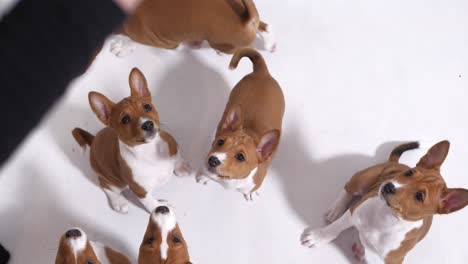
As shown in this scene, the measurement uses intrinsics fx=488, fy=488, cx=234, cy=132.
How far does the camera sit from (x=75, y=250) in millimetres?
1358

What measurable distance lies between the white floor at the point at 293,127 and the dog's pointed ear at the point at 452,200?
48cm

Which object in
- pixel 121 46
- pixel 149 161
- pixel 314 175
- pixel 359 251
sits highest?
pixel 121 46

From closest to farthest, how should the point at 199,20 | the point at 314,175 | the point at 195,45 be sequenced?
the point at 199,20
the point at 314,175
the point at 195,45

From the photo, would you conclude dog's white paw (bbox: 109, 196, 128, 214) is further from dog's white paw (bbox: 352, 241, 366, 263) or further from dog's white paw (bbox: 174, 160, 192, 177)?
dog's white paw (bbox: 352, 241, 366, 263)

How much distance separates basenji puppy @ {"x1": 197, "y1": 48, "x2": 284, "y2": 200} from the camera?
1.34 m

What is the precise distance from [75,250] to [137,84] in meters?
0.49

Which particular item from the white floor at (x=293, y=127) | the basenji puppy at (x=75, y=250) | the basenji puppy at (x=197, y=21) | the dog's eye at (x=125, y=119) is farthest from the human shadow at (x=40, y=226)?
the basenji puppy at (x=197, y=21)

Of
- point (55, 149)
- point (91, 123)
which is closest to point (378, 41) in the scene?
point (91, 123)

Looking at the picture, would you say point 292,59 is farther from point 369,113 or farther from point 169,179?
point 169,179

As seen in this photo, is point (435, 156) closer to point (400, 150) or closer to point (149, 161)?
point (400, 150)

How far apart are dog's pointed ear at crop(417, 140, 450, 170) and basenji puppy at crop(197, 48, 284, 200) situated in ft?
1.31

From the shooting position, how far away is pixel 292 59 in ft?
6.38

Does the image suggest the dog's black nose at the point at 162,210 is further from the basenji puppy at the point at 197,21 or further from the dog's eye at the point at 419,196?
the dog's eye at the point at 419,196

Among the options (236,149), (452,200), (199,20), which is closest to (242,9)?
(199,20)
